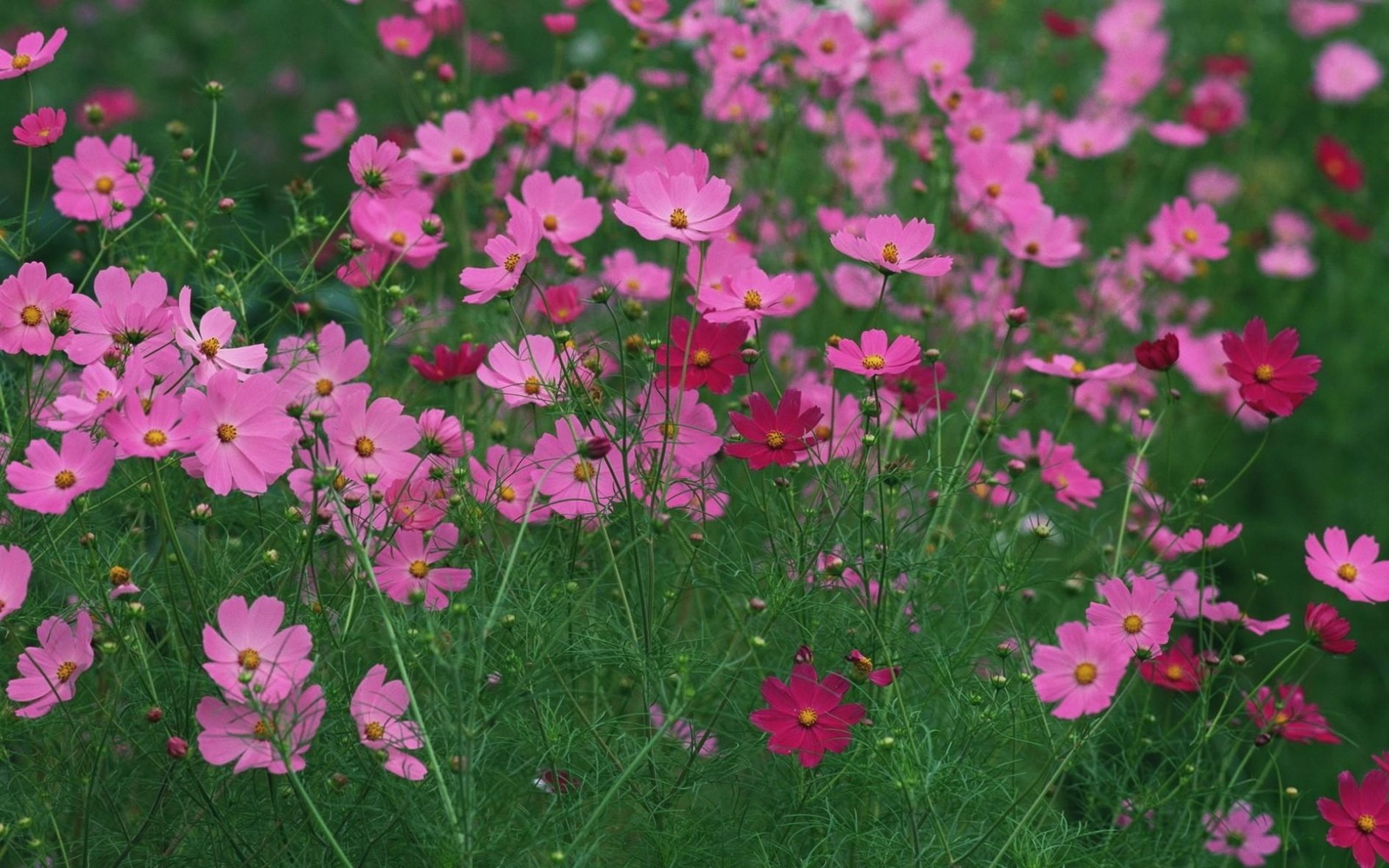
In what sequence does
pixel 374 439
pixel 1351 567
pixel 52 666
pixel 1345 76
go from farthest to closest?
pixel 1345 76, pixel 1351 567, pixel 374 439, pixel 52 666

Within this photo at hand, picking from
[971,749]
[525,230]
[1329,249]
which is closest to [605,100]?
[525,230]

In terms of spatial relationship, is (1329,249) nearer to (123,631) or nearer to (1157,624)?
Answer: (1157,624)

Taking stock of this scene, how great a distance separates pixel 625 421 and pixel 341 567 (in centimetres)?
35

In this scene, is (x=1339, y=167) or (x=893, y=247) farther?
(x=1339, y=167)

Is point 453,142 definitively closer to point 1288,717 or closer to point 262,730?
point 262,730

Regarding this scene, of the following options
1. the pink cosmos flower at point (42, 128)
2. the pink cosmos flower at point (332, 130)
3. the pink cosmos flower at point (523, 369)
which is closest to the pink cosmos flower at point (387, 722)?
the pink cosmos flower at point (523, 369)

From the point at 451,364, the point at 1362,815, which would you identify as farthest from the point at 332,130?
the point at 1362,815

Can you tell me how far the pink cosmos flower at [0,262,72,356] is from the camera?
46.1 inches

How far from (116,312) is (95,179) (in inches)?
15.0

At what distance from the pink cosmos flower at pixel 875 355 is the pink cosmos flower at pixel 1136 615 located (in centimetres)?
24

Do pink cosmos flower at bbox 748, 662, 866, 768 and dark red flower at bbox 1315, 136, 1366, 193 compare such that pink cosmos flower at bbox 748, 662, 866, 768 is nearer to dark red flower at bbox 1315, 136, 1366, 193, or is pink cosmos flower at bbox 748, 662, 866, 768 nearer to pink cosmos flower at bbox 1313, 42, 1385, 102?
dark red flower at bbox 1315, 136, 1366, 193

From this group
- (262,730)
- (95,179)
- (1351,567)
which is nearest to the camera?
(262,730)

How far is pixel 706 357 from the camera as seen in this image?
1.22 m

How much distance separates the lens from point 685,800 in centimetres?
134
